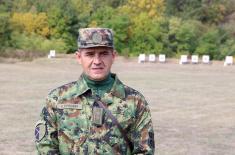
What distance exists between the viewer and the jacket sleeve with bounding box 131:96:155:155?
2.33 meters

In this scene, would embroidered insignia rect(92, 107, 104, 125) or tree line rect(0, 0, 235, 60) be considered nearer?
embroidered insignia rect(92, 107, 104, 125)

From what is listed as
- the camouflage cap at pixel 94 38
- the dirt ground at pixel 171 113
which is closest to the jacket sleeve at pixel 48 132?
the camouflage cap at pixel 94 38

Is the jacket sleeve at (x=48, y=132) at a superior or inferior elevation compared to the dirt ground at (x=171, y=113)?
superior

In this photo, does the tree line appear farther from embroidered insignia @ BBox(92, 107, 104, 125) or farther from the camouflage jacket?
embroidered insignia @ BBox(92, 107, 104, 125)

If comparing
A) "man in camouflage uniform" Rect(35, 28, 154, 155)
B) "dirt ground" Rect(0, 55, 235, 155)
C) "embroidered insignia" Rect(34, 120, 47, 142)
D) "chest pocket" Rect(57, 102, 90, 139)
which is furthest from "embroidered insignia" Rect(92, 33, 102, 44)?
"dirt ground" Rect(0, 55, 235, 155)

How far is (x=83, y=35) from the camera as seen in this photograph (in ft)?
7.54

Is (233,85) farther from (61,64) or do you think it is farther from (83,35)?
(83,35)

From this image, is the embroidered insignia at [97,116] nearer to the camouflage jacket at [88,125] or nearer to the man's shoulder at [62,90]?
the camouflage jacket at [88,125]

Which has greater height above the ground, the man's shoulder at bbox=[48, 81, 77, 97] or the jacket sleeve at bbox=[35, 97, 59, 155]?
the man's shoulder at bbox=[48, 81, 77, 97]

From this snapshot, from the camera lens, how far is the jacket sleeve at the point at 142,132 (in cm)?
233

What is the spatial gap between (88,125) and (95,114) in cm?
6

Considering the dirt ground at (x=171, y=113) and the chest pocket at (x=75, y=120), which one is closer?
the chest pocket at (x=75, y=120)

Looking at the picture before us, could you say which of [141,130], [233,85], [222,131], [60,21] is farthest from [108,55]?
[60,21]

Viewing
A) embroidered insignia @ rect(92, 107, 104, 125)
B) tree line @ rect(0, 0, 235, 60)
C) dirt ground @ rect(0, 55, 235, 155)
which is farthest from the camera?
tree line @ rect(0, 0, 235, 60)
